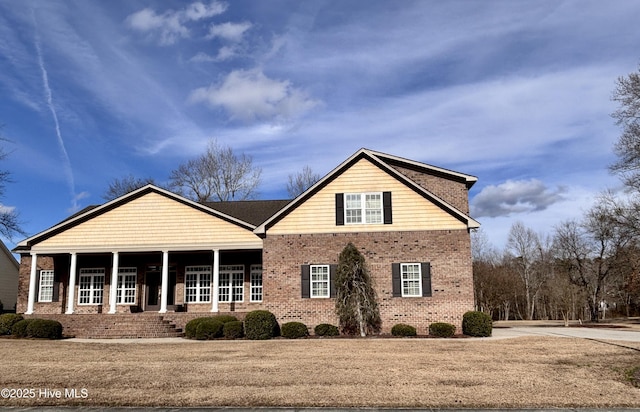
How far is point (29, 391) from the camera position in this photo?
9.01 meters

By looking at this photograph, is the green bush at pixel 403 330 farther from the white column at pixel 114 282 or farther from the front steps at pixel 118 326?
the white column at pixel 114 282

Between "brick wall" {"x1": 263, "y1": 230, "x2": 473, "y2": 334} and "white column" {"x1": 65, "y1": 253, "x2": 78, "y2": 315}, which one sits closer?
"brick wall" {"x1": 263, "y1": 230, "x2": 473, "y2": 334}

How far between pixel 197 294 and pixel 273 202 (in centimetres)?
662

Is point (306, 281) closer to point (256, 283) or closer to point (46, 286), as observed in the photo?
point (256, 283)

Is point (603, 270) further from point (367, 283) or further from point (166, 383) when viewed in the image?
point (166, 383)

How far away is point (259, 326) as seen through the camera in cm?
1869

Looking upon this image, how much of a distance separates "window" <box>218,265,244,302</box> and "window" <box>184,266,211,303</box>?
2.26 ft

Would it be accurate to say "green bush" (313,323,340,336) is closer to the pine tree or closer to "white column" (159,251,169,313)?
the pine tree

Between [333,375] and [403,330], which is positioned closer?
[333,375]

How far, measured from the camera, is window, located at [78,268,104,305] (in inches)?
983

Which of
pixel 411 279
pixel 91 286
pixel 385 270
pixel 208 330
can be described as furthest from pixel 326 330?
pixel 91 286

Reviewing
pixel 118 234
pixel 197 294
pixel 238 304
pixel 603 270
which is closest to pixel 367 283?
pixel 238 304

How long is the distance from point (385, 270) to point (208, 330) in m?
7.33

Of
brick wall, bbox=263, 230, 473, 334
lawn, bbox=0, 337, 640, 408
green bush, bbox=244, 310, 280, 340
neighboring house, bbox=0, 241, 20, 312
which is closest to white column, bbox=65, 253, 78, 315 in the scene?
lawn, bbox=0, 337, 640, 408
